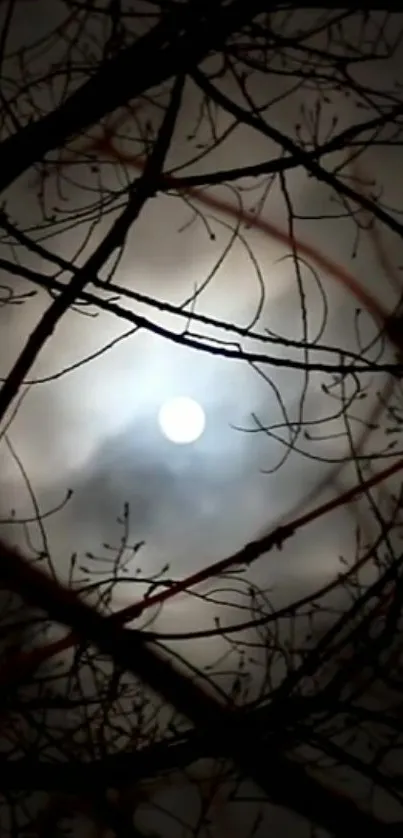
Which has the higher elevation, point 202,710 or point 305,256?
point 305,256

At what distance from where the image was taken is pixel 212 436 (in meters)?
1.10

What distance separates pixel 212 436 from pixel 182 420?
0.11ft

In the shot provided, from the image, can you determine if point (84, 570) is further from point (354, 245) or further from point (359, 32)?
point (359, 32)

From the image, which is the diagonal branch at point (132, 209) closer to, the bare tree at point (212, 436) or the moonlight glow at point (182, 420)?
the bare tree at point (212, 436)

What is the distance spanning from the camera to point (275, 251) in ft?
3.57

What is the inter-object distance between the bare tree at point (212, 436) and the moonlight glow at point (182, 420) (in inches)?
0.7

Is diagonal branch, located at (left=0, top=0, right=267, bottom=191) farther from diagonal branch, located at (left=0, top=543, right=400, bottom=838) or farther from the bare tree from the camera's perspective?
diagonal branch, located at (left=0, top=543, right=400, bottom=838)

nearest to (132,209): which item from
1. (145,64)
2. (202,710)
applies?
(145,64)

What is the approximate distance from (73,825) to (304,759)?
0.23m

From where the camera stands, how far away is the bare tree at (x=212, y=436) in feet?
3.23

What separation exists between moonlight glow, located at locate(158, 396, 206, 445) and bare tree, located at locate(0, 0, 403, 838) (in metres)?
0.02


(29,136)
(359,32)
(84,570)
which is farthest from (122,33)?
(84,570)

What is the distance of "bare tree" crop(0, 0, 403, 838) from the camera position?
984 millimetres

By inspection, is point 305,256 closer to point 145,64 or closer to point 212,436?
point 212,436
